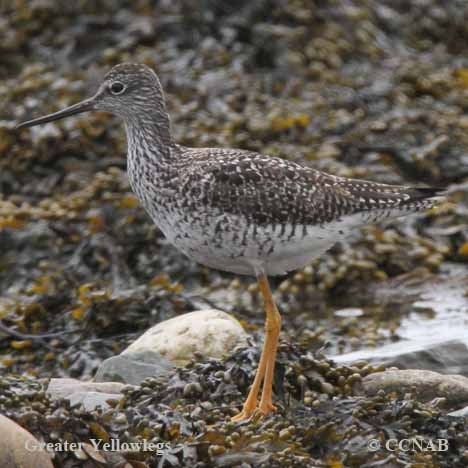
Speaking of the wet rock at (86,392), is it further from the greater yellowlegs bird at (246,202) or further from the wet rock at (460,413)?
the wet rock at (460,413)

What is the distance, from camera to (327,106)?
36.9 ft

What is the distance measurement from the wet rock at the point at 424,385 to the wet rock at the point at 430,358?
498 mm

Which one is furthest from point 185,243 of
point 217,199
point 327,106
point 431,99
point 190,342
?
point 431,99

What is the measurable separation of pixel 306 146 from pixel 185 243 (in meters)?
4.39

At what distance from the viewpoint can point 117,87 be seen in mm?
7188

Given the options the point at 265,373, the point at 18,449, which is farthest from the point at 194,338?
the point at 18,449

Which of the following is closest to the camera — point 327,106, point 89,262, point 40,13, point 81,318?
point 81,318

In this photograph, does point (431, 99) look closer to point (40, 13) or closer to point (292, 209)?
point (40, 13)

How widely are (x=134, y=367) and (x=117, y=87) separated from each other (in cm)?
200

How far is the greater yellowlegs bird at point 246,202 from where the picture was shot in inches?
250

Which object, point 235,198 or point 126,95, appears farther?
point 126,95

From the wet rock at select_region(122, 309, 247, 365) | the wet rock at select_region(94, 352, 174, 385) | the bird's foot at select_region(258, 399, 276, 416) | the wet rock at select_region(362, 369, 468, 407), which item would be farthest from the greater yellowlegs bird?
the wet rock at select_region(94, 352, 174, 385)

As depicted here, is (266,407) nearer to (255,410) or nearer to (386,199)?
(255,410)

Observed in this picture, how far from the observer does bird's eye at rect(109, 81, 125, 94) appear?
718cm
